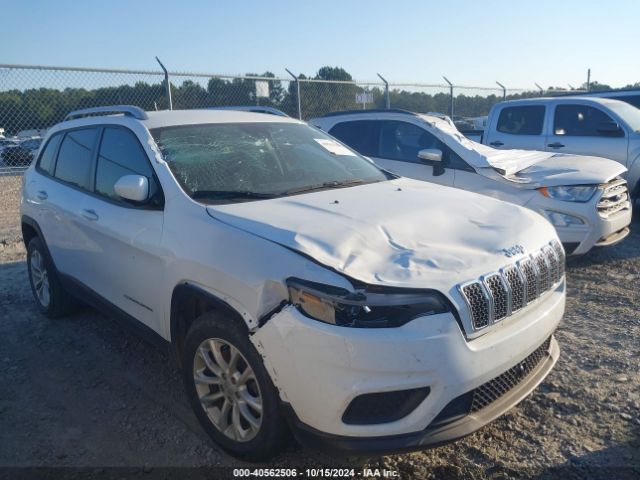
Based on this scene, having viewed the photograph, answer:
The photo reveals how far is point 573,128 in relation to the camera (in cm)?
802

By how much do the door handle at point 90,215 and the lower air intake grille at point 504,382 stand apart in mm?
2713

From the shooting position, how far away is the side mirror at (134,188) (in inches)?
120

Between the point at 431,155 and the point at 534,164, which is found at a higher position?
the point at 431,155

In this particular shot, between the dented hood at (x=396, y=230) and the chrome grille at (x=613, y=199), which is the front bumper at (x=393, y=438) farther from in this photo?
the chrome grille at (x=613, y=199)

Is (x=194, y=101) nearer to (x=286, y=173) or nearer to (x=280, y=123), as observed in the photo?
(x=280, y=123)

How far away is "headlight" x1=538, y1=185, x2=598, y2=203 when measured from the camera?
5453 millimetres

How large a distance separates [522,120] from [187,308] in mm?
7120

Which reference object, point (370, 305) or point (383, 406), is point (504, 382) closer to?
point (383, 406)

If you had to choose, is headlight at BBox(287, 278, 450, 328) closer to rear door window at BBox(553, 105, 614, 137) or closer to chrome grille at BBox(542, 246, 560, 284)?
chrome grille at BBox(542, 246, 560, 284)

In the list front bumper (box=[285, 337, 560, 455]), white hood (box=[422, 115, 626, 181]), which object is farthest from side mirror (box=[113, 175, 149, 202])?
white hood (box=[422, 115, 626, 181])

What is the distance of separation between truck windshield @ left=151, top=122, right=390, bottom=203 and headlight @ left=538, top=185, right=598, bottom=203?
2.32m

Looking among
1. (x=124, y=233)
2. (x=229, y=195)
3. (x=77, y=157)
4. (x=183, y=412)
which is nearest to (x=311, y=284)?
(x=229, y=195)

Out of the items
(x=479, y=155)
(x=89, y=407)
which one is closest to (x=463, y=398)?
(x=89, y=407)

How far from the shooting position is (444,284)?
2.28 meters
